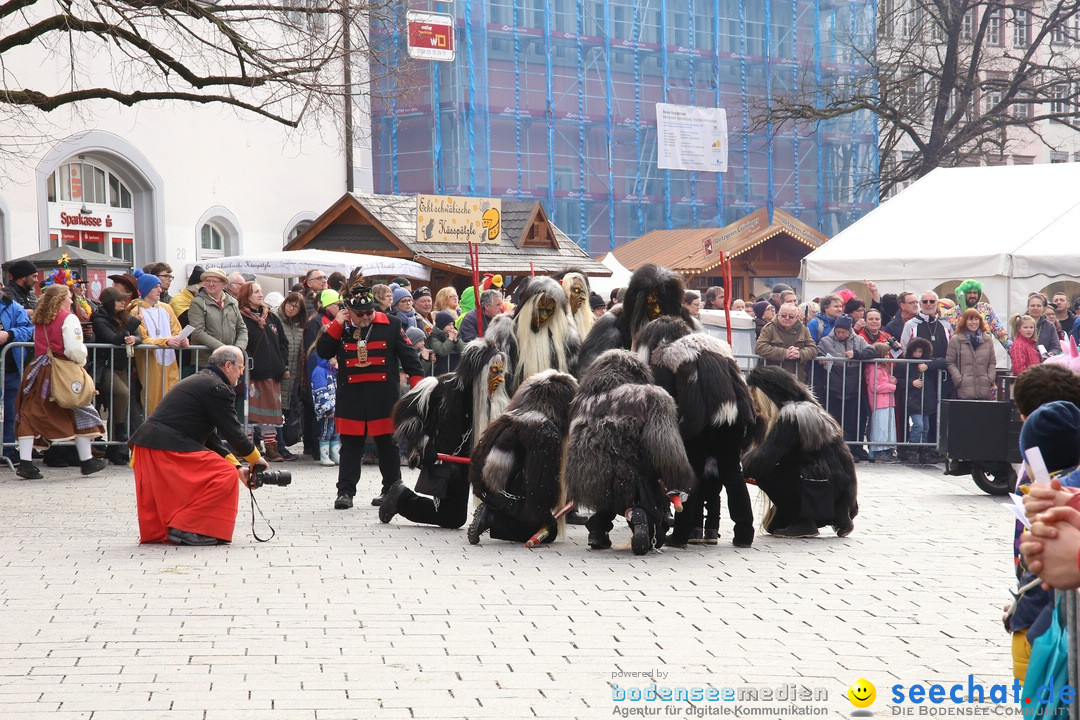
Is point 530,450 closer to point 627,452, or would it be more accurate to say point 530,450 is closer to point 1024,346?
point 627,452

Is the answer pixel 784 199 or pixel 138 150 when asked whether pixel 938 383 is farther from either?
pixel 784 199

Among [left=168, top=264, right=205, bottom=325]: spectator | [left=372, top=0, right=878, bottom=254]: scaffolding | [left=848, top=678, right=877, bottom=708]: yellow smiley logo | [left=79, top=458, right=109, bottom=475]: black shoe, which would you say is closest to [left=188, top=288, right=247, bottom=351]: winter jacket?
[left=168, top=264, right=205, bottom=325]: spectator

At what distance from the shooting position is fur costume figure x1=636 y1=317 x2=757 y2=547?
846 cm

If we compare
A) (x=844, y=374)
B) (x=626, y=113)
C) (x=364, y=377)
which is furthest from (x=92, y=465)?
(x=626, y=113)

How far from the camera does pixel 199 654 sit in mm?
5762

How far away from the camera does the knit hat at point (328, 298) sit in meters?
13.4

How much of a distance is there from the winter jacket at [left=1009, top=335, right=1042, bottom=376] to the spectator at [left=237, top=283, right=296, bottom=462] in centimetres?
746

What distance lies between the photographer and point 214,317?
1286cm

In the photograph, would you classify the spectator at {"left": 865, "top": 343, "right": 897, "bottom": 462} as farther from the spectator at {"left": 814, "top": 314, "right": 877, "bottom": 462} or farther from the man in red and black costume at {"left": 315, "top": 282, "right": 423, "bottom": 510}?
the man in red and black costume at {"left": 315, "top": 282, "right": 423, "bottom": 510}

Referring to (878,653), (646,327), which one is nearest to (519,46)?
(646,327)

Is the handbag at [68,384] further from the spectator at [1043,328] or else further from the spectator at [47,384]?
the spectator at [1043,328]

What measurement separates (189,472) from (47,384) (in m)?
3.68

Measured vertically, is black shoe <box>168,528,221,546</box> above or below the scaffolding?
below

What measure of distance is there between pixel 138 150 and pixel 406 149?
55.5 ft
